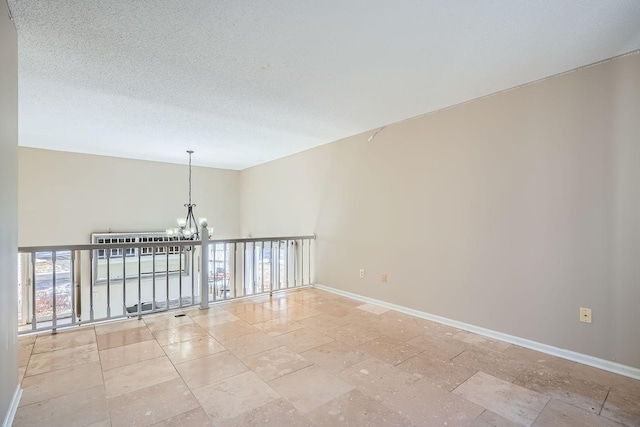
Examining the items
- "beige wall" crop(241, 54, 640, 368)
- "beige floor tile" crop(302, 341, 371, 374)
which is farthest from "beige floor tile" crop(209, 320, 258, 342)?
"beige wall" crop(241, 54, 640, 368)

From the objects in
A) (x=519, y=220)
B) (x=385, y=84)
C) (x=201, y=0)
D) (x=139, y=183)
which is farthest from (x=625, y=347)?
(x=139, y=183)

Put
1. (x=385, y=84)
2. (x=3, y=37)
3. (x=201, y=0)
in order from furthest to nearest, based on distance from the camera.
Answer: (x=385, y=84), (x=201, y=0), (x=3, y=37)

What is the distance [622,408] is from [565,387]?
0.29 m

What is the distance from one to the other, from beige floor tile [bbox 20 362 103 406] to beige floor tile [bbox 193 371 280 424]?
83cm

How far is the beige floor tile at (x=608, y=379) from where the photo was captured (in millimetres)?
2094

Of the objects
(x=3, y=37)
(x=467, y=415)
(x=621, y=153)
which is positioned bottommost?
(x=467, y=415)

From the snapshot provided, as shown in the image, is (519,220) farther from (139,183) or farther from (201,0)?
(139,183)

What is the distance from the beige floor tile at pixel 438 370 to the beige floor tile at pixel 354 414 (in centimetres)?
52

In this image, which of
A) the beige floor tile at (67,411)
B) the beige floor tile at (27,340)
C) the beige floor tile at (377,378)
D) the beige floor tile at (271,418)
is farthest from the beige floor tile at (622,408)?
the beige floor tile at (27,340)

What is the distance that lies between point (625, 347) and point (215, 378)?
3073 mm

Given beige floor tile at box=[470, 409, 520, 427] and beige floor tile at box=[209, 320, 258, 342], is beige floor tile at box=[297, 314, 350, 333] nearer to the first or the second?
beige floor tile at box=[209, 320, 258, 342]

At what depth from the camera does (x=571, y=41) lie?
2.13m

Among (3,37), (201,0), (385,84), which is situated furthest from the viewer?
(385,84)

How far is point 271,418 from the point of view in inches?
69.9
